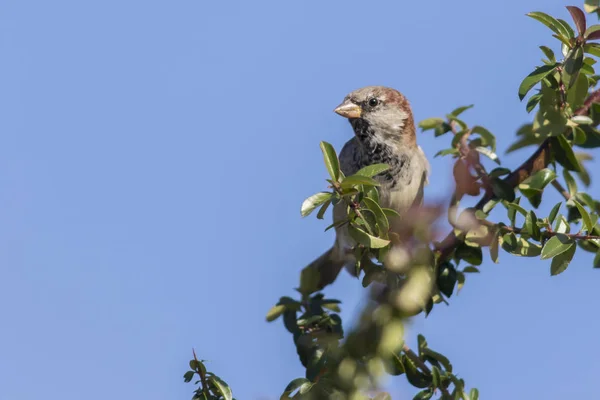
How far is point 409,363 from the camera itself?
2.28 metres

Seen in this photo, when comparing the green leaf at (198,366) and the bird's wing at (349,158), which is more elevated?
the bird's wing at (349,158)

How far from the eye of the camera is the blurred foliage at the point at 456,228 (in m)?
1.93

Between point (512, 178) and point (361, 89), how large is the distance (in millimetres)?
1877

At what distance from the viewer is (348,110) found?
12.5 ft

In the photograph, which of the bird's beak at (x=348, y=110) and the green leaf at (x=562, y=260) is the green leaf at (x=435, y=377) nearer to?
the green leaf at (x=562, y=260)

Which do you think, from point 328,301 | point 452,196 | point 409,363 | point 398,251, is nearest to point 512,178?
point 452,196

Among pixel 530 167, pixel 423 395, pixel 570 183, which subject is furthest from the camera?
pixel 570 183

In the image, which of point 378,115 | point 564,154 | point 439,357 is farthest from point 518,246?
point 378,115

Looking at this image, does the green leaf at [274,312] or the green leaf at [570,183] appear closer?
the green leaf at [570,183]

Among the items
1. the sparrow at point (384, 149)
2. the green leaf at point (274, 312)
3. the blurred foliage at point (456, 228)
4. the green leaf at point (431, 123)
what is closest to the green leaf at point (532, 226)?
the blurred foliage at point (456, 228)

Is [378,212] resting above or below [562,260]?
above

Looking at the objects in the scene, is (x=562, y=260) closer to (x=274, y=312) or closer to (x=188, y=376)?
(x=188, y=376)

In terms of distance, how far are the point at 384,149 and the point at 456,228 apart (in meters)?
1.60

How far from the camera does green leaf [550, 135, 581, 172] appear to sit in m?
1.92
